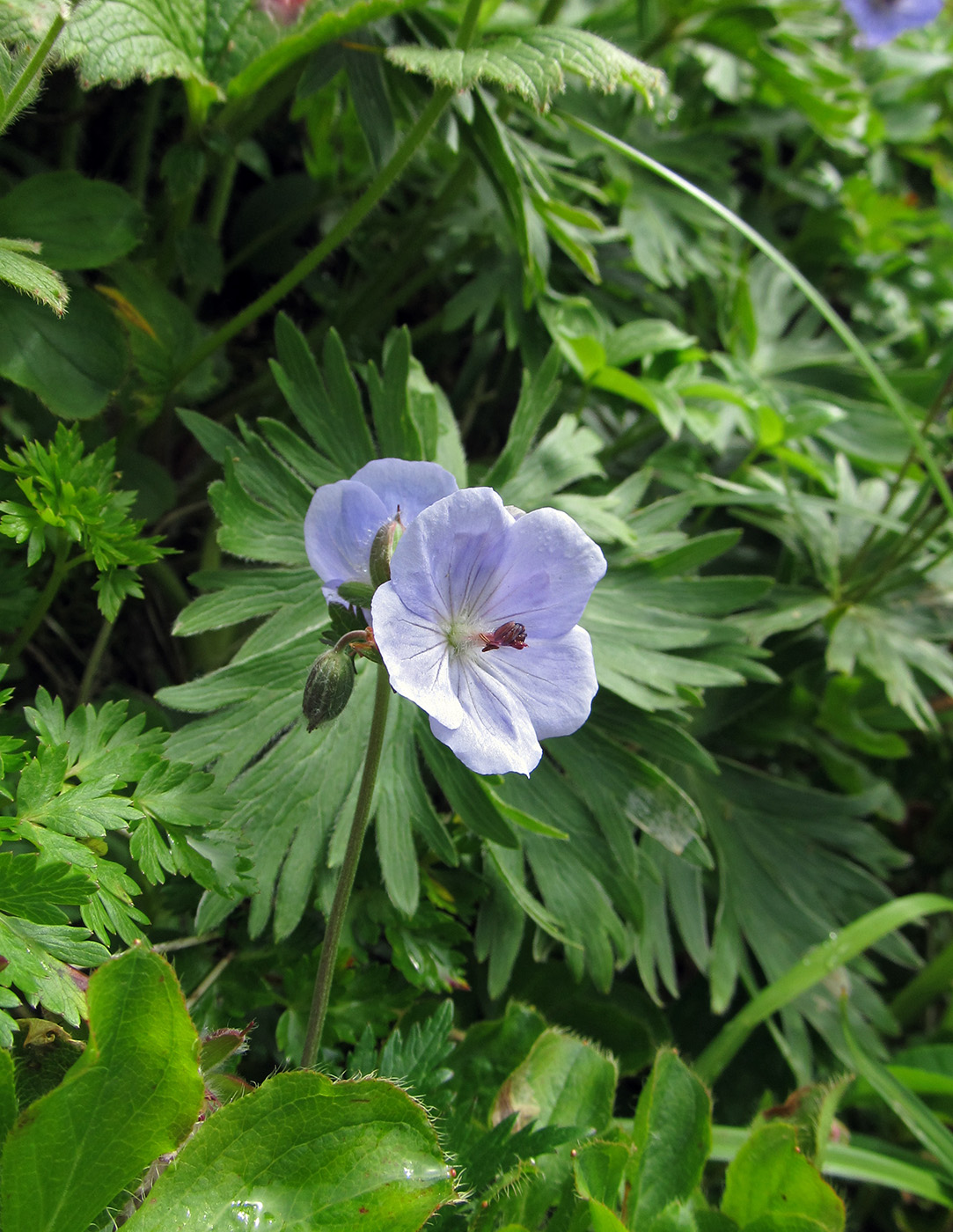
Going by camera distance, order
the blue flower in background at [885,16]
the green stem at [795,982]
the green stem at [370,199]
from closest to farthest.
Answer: the green stem at [370,199] → the green stem at [795,982] → the blue flower in background at [885,16]

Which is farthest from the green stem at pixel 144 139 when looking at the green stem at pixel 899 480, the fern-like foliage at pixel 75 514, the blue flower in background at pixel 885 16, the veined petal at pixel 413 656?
the blue flower in background at pixel 885 16

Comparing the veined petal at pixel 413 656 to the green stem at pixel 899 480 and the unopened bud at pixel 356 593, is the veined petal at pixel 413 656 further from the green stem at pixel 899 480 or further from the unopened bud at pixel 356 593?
the green stem at pixel 899 480

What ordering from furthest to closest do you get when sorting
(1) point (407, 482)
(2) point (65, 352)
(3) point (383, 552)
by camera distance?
(2) point (65, 352)
(1) point (407, 482)
(3) point (383, 552)

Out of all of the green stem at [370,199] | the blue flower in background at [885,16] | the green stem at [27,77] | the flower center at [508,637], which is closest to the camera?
the flower center at [508,637]

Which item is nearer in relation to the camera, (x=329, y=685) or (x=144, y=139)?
(x=329, y=685)

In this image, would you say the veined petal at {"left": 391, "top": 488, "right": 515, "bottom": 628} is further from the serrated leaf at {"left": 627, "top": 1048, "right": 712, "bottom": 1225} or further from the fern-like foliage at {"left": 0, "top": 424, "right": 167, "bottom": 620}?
the serrated leaf at {"left": 627, "top": 1048, "right": 712, "bottom": 1225}

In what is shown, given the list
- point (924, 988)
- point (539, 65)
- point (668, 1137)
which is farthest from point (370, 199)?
point (924, 988)

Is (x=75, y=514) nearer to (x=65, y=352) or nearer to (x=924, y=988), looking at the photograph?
(x=65, y=352)
